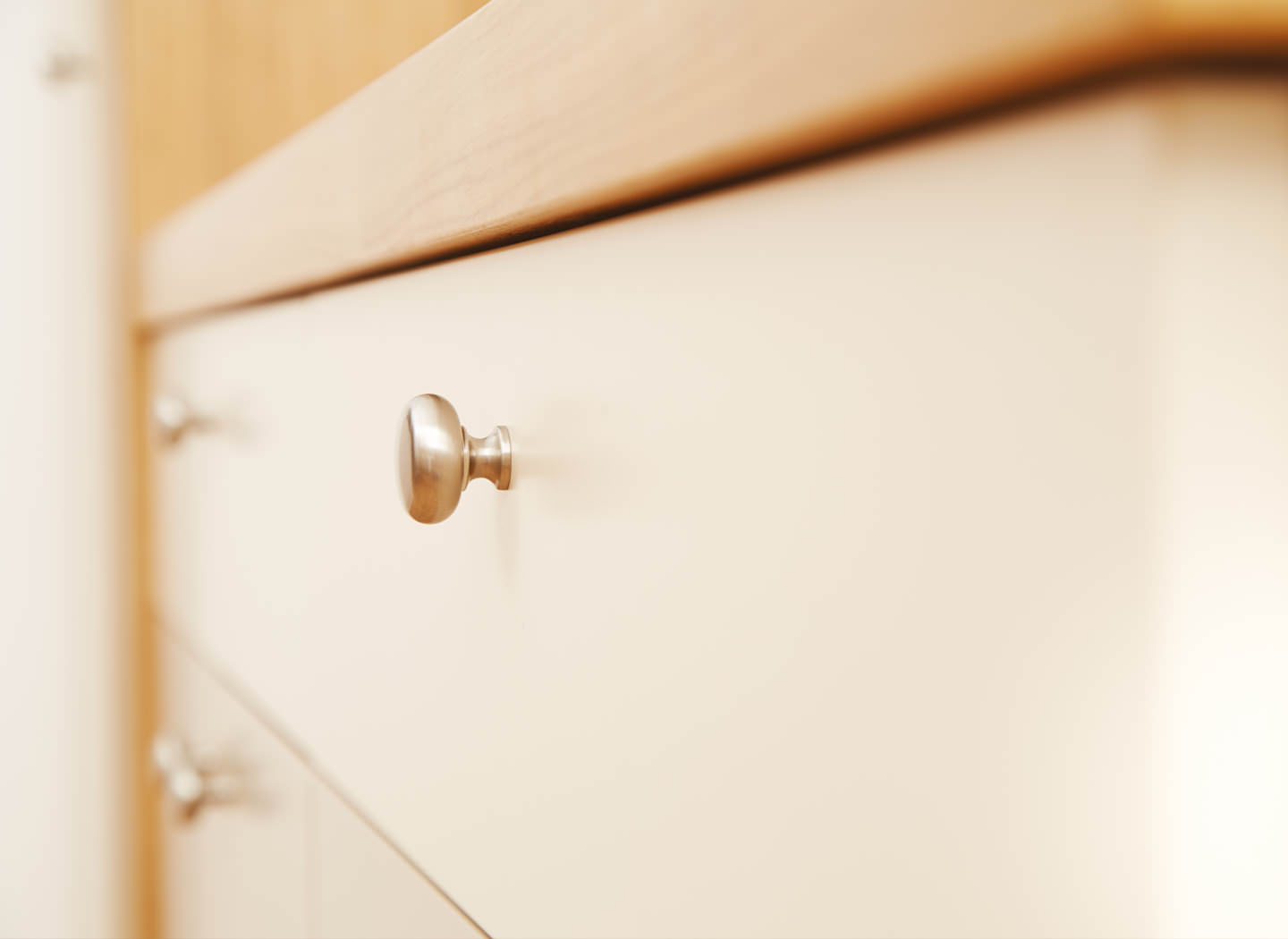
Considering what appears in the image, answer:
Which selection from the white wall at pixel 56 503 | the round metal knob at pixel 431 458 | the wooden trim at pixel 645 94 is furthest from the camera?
the white wall at pixel 56 503

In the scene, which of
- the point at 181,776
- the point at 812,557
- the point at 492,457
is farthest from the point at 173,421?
the point at 812,557

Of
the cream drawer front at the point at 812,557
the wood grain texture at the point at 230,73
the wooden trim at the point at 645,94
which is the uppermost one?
the wood grain texture at the point at 230,73

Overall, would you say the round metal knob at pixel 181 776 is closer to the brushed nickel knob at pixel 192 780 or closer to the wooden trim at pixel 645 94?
the brushed nickel knob at pixel 192 780

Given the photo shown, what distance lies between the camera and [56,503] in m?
0.68

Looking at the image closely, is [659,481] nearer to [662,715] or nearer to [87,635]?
[662,715]

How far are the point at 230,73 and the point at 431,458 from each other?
0.73 metres

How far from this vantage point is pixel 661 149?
188 millimetres

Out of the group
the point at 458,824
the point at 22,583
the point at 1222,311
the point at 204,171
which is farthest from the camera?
the point at 204,171

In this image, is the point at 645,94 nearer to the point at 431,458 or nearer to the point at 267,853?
the point at 431,458

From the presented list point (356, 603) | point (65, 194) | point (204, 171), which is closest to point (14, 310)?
point (65, 194)

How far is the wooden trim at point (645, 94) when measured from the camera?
4.8 inches

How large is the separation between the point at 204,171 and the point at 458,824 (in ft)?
2.25

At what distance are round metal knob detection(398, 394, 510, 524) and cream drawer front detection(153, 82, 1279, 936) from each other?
21mm

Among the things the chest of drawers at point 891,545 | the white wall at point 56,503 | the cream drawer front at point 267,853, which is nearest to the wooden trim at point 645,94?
the chest of drawers at point 891,545
